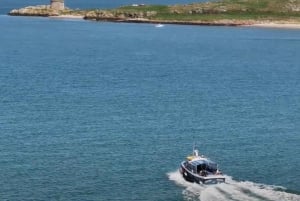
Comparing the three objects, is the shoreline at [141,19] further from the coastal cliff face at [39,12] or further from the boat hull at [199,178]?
the boat hull at [199,178]

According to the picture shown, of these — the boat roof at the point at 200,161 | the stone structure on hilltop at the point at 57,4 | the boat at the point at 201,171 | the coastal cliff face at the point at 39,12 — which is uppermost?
the stone structure on hilltop at the point at 57,4

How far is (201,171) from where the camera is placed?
49.7 metres

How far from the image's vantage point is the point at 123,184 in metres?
48.8

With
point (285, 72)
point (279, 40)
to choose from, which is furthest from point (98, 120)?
point (279, 40)

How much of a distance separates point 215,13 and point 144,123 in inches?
4557

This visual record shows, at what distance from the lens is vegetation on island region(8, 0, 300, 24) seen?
17200 cm

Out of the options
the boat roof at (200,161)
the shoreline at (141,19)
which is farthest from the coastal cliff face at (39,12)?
the boat roof at (200,161)

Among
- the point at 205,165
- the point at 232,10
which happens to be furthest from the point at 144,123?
the point at 232,10

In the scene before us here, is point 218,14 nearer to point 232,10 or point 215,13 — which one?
point 215,13

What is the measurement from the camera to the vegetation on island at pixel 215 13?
564ft

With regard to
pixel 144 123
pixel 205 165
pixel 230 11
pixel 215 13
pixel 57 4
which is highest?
pixel 230 11

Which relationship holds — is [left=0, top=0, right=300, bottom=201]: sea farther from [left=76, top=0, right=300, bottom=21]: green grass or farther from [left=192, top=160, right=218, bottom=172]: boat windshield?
[left=76, top=0, right=300, bottom=21]: green grass

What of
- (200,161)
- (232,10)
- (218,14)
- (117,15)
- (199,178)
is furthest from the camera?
(117,15)

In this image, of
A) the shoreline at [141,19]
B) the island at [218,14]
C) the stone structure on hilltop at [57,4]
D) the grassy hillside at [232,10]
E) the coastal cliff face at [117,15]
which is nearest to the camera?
the shoreline at [141,19]
